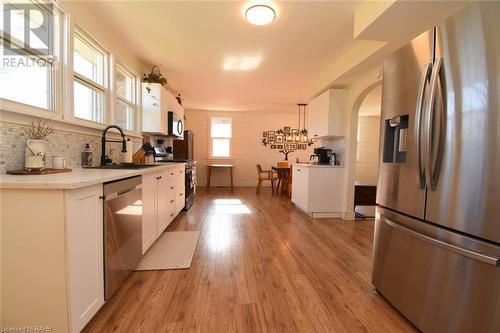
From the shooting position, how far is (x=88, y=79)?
224 cm

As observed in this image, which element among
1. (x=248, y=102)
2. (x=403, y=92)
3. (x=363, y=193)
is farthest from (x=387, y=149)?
(x=248, y=102)

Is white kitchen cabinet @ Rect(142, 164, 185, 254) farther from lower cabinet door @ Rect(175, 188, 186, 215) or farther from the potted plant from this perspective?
the potted plant

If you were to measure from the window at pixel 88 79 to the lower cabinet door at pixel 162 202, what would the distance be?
3.14ft

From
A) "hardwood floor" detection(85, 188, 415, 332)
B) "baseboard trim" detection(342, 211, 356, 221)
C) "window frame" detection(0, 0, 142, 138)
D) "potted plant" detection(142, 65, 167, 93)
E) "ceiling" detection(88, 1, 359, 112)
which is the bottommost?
"hardwood floor" detection(85, 188, 415, 332)

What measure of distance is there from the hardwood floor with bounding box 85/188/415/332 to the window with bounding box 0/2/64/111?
63.7 inches

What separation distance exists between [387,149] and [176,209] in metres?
2.86

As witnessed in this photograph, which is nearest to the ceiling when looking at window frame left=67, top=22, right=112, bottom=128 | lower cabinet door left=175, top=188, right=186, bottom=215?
window frame left=67, top=22, right=112, bottom=128

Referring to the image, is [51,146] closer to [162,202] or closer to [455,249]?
[162,202]

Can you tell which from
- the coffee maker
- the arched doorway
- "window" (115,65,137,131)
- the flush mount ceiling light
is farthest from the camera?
the coffee maker

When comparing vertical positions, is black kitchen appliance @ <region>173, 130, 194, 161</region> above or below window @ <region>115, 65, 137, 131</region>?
below

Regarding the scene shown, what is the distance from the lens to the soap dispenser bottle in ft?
7.09

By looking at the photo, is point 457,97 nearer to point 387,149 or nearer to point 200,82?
point 387,149

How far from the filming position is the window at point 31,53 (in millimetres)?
1446

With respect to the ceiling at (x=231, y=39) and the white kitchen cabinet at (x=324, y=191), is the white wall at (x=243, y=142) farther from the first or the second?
the white kitchen cabinet at (x=324, y=191)
